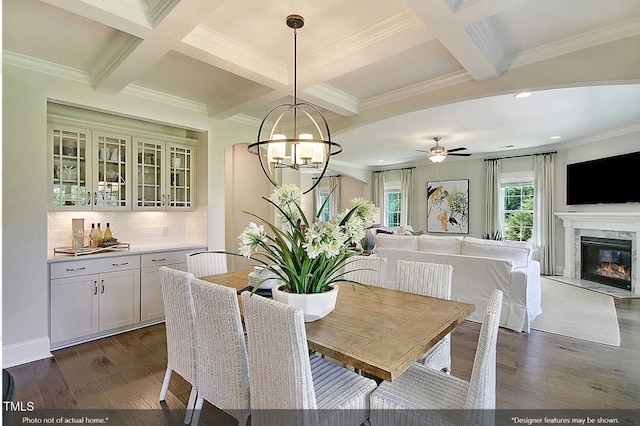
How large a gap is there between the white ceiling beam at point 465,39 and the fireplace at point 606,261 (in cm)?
503

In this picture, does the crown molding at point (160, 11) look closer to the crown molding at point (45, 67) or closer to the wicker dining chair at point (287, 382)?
the crown molding at point (45, 67)

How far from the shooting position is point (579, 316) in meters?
4.37

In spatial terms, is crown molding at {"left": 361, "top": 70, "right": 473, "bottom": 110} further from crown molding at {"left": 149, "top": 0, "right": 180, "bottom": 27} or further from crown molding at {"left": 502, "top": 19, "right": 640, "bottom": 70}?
crown molding at {"left": 149, "top": 0, "right": 180, "bottom": 27}

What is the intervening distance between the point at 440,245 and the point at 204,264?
3.03 metres

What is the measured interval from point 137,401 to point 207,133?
3035 mm

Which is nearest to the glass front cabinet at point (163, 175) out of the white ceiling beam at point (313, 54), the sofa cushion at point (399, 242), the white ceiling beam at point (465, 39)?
the white ceiling beam at point (313, 54)

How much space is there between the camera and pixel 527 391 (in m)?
2.66

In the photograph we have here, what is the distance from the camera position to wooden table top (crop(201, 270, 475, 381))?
1.56 m

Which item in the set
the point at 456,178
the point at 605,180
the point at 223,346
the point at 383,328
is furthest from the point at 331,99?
the point at 456,178

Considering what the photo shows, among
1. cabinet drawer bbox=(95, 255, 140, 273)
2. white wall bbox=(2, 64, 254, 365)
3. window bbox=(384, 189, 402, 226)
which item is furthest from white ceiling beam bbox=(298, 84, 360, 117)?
window bbox=(384, 189, 402, 226)

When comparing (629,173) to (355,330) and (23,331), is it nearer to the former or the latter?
(355,330)

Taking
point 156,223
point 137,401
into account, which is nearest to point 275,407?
point 137,401

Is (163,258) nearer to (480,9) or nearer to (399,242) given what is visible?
(399,242)

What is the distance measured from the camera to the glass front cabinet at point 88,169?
138 inches
